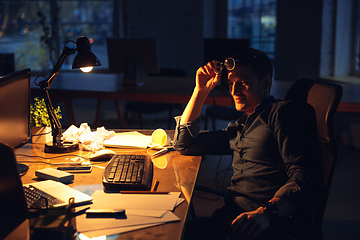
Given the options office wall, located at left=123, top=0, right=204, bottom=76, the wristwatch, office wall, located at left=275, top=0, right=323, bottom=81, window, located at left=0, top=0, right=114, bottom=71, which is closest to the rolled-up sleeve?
the wristwatch

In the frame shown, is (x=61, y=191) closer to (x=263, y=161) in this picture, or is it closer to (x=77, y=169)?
(x=77, y=169)

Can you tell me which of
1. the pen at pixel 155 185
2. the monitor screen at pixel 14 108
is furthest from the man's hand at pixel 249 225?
the monitor screen at pixel 14 108

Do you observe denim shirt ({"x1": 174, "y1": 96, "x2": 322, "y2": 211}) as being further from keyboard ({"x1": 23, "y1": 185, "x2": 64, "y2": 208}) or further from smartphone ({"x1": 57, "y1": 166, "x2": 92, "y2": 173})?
keyboard ({"x1": 23, "y1": 185, "x2": 64, "y2": 208})

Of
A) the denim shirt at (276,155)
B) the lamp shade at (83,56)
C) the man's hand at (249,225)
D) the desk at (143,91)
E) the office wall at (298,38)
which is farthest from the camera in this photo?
the office wall at (298,38)

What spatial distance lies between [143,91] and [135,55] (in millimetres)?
573

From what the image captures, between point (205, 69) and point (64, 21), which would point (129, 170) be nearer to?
point (205, 69)

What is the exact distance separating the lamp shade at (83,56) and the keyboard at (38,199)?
607mm

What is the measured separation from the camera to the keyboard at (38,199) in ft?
3.77

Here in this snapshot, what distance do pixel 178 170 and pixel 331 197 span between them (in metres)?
1.92

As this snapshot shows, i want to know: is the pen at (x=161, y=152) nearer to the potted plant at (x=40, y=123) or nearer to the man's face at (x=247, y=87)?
the man's face at (x=247, y=87)

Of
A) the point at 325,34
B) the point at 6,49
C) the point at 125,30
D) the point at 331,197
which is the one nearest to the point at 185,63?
→ the point at 125,30

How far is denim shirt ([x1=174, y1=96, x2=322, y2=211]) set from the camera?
125 centimetres

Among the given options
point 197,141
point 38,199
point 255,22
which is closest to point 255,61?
point 197,141

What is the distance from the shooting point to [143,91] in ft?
11.1
